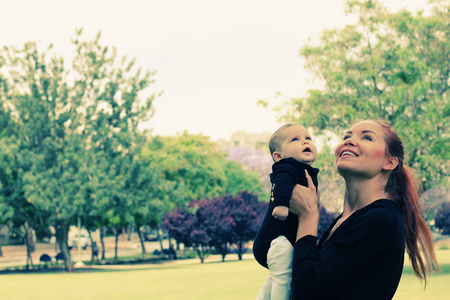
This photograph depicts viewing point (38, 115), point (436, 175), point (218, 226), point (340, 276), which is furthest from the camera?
point (218, 226)

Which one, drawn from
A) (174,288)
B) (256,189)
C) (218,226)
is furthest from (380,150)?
(256,189)

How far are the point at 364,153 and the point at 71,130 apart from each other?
103ft

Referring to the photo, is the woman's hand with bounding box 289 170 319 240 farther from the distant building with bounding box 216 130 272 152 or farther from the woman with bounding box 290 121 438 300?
the distant building with bounding box 216 130 272 152

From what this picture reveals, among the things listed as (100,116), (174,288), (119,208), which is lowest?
(174,288)

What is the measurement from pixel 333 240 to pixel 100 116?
31234mm

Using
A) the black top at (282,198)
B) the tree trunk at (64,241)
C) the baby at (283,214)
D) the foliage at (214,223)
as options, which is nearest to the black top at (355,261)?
the baby at (283,214)

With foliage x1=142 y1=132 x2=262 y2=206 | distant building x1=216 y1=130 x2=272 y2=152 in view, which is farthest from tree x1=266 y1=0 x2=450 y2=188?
distant building x1=216 y1=130 x2=272 y2=152

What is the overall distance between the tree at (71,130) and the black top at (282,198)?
29.0 metres

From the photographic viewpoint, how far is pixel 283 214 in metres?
2.90

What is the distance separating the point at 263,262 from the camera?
3400 millimetres

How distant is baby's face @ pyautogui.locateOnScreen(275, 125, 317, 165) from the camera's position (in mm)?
3428

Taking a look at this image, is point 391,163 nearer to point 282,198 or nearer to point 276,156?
point 282,198

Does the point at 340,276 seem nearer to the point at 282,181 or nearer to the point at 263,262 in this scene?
the point at 282,181

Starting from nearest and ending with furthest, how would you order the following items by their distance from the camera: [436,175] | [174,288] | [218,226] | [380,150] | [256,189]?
[380,150] < [174,288] < [436,175] < [218,226] < [256,189]
